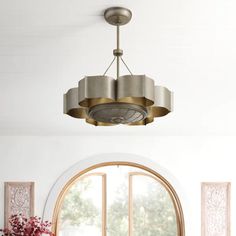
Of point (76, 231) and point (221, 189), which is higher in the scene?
point (221, 189)

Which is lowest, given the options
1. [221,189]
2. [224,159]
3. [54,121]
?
[221,189]

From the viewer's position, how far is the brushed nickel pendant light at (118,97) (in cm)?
248

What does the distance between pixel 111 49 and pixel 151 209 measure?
5.53 metres

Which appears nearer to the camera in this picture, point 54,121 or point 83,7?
point 83,7

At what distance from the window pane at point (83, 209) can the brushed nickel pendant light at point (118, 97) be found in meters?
5.56

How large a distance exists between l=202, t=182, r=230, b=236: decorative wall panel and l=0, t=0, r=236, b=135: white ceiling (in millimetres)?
1252

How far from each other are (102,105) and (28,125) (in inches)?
121

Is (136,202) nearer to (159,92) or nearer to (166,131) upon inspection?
(166,131)

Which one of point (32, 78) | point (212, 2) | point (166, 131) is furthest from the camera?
point (166, 131)

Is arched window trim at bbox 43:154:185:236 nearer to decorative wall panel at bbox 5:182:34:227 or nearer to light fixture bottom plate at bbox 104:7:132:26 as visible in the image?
decorative wall panel at bbox 5:182:34:227

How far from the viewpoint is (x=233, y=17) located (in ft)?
9.03

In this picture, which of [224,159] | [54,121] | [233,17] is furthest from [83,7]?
[224,159]

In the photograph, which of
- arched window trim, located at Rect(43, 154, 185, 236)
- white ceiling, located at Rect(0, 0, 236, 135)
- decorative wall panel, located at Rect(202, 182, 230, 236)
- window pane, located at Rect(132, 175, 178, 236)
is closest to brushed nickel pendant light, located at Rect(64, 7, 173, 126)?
white ceiling, located at Rect(0, 0, 236, 135)

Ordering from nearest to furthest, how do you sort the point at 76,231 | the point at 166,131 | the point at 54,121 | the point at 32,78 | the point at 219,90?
the point at 32,78 → the point at 219,90 → the point at 54,121 → the point at 166,131 → the point at 76,231
